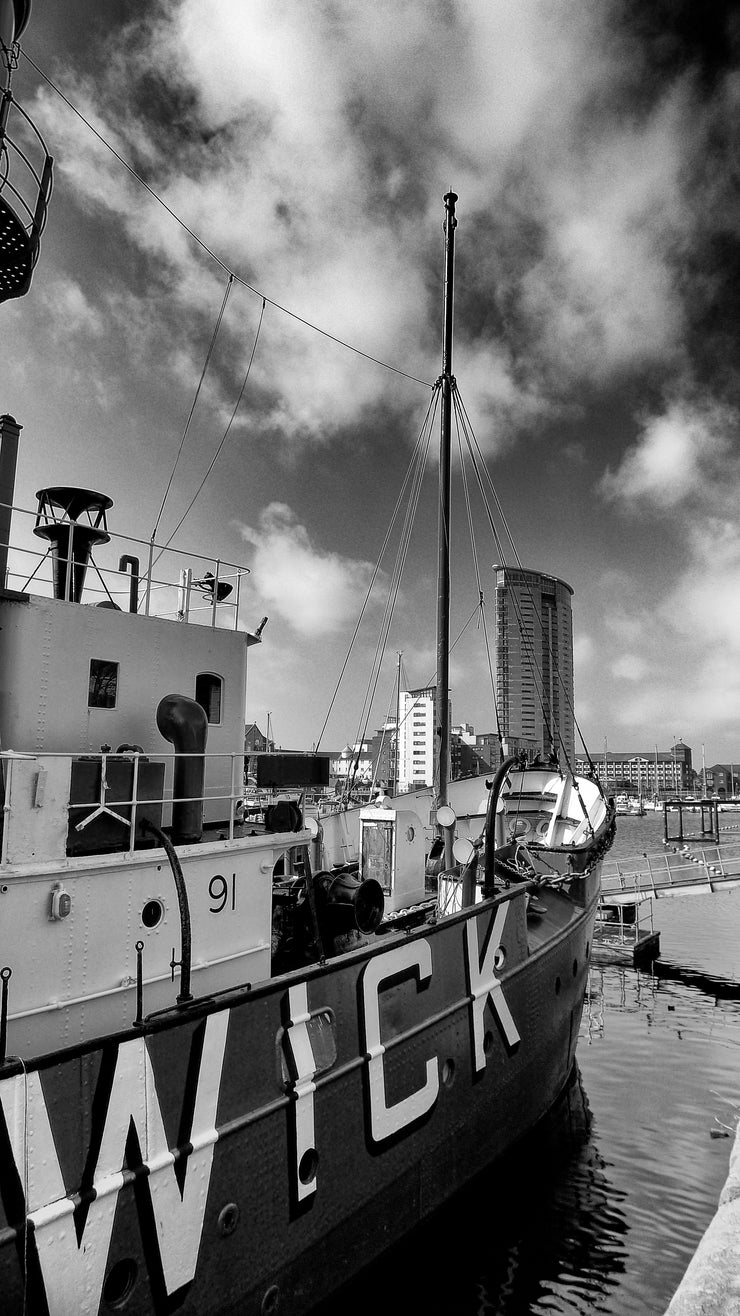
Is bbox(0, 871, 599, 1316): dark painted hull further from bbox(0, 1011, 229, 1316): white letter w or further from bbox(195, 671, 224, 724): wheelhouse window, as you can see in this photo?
bbox(195, 671, 224, 724): wheelhouse window

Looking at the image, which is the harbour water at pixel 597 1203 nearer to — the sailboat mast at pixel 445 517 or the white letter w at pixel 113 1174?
the white letter w at pixel 113 1174

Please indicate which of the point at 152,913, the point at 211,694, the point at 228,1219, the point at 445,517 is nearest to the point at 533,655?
the point at 445,517

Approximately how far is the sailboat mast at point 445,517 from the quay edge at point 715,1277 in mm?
9630

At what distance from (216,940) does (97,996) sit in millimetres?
1358

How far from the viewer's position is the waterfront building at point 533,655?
1983 centimetres

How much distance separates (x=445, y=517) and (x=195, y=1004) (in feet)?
45.5

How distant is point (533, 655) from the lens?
66.0ft

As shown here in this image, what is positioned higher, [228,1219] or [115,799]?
[115,799]

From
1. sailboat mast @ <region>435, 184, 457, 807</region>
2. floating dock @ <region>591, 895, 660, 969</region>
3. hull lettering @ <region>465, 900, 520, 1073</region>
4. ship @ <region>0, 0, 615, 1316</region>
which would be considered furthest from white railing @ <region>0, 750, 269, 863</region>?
floating dock @ <region>591, 895, 660, 969</region>

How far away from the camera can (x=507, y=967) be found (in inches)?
369

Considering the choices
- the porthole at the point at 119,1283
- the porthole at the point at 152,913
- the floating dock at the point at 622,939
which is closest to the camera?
the porthole at the point at 119,1283

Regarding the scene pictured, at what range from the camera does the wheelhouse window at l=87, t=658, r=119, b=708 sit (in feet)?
28.5

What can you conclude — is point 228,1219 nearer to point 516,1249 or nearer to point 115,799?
point 115,799

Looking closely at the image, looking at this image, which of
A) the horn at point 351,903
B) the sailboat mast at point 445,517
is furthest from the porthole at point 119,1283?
the sailboat mast at point 445,517
